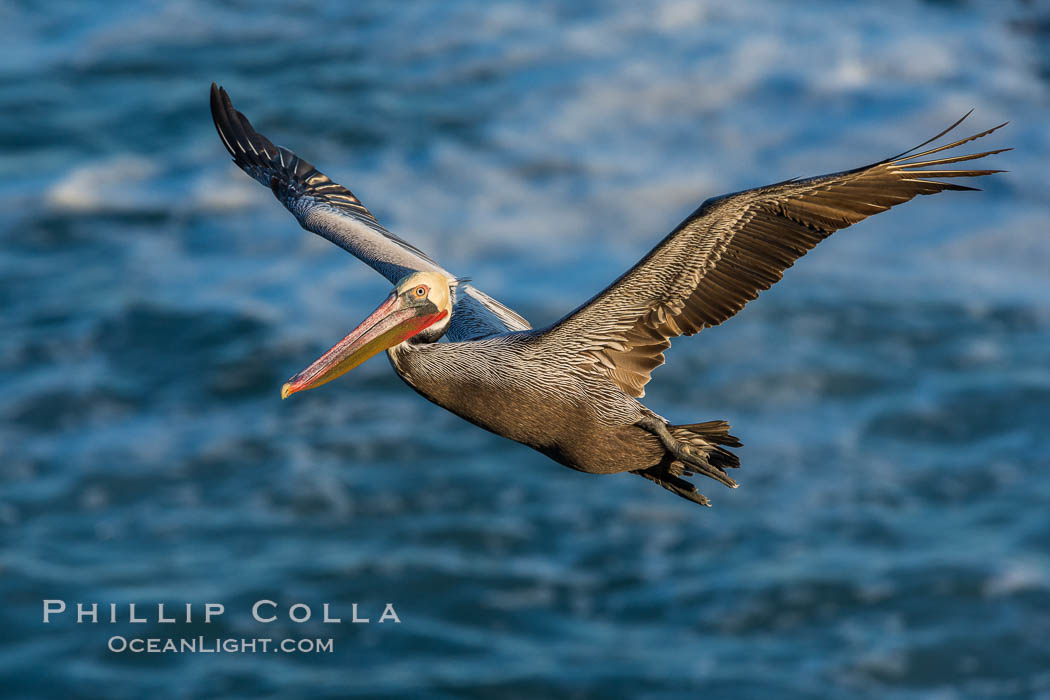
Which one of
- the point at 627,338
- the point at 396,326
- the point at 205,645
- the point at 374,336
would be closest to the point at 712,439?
the point at 627,338

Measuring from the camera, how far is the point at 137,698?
41.8 metres

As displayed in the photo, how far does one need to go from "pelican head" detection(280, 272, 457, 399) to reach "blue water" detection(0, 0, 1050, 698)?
32.2 metres

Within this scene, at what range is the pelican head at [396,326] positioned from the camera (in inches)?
390

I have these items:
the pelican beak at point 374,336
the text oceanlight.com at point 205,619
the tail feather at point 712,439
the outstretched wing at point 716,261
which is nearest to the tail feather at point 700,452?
the tail feather at point 712,439

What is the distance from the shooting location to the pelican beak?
9.85 m

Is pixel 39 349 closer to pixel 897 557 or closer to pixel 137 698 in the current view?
pixel 137 698

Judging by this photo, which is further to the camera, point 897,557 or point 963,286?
point 963,286

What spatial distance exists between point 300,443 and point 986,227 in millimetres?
28428

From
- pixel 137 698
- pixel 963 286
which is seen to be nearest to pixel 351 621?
pixel 137 698

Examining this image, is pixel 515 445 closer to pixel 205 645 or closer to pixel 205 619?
pixel 205 619

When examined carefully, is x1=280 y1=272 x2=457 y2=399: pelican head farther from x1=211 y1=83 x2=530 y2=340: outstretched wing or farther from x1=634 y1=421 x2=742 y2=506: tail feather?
x1=634 y1=421 x2=742 y2=506: tail feather

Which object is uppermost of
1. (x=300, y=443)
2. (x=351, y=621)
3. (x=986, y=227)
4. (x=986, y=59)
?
(x=986, y=59)

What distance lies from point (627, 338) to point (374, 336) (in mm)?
2019

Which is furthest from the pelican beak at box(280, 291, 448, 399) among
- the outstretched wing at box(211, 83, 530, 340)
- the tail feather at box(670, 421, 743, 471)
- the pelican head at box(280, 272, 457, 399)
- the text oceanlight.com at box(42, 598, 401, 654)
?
the text oceanlight.com at box(42, 598, 401, 654)
